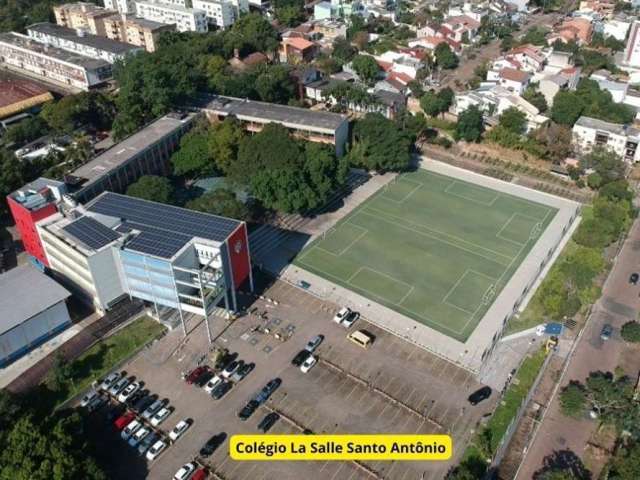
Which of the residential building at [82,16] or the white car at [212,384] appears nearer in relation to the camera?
the white car at [212,384]

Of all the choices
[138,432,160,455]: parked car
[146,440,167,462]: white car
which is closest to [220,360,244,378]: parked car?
[138,432,160,455]: parked car

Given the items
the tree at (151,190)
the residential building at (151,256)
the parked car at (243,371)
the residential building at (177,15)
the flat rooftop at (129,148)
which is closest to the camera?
the parked car at (243,371)

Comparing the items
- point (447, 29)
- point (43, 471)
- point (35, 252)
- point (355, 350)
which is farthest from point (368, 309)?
point (447, 29)

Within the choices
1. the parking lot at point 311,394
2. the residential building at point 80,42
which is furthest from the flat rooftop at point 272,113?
the parking lot at point 311,394

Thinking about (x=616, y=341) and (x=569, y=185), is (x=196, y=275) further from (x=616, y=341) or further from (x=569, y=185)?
(x=569, y=185)

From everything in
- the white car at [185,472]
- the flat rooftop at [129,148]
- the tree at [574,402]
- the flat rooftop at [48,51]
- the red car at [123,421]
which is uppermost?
the flat rooftop at [48,51]

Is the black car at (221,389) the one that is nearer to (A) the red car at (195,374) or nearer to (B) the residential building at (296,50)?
(A) the red car at (195,374)

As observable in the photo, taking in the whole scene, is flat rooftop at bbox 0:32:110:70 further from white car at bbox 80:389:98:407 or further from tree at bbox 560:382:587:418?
tree at bbox 560:382:587:418
